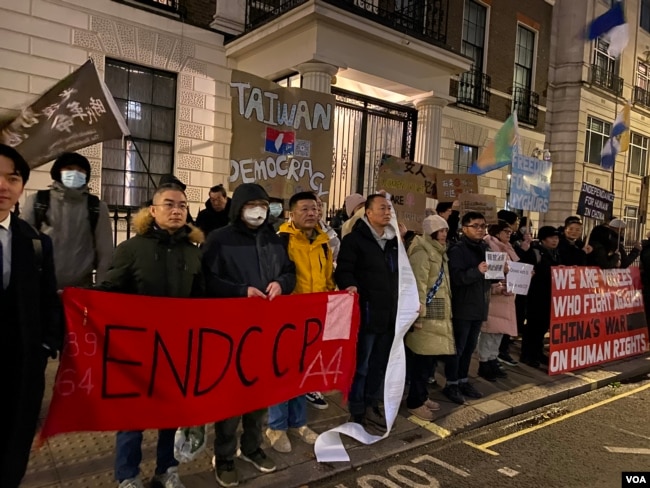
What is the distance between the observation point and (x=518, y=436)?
14.8 ft

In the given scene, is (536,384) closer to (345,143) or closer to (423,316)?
(423,316)

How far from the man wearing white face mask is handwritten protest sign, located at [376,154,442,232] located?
363cm

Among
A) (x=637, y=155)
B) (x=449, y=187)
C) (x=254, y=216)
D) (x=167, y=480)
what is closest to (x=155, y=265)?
(x=254, y=216)

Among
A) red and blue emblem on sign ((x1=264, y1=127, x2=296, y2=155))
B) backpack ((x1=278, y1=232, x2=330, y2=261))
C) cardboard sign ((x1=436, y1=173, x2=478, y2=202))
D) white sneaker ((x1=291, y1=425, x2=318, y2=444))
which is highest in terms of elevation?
red and blue emblem on sign ((x1=264, y1=127, x2=296, y2=155))

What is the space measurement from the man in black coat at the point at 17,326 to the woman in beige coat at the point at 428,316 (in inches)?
123

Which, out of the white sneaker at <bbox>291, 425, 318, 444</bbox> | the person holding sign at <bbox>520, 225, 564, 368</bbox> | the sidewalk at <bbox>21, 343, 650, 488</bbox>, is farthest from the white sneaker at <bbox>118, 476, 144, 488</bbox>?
the person holding sign at <bbox>520, 225, 564, 368</bbox>

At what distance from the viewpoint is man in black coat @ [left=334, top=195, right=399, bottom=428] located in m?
4.13

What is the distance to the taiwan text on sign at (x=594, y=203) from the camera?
25.1 ft

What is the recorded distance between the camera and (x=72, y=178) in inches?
148

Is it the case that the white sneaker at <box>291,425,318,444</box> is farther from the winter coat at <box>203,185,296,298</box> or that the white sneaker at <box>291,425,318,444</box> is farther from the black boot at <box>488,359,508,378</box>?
the black boot at <box>488,359,508,378</box>

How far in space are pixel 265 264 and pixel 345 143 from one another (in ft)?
23.4

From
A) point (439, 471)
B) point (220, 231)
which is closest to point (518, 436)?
point (439, 471)

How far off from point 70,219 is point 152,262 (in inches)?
47.9

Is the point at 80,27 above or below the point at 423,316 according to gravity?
above
